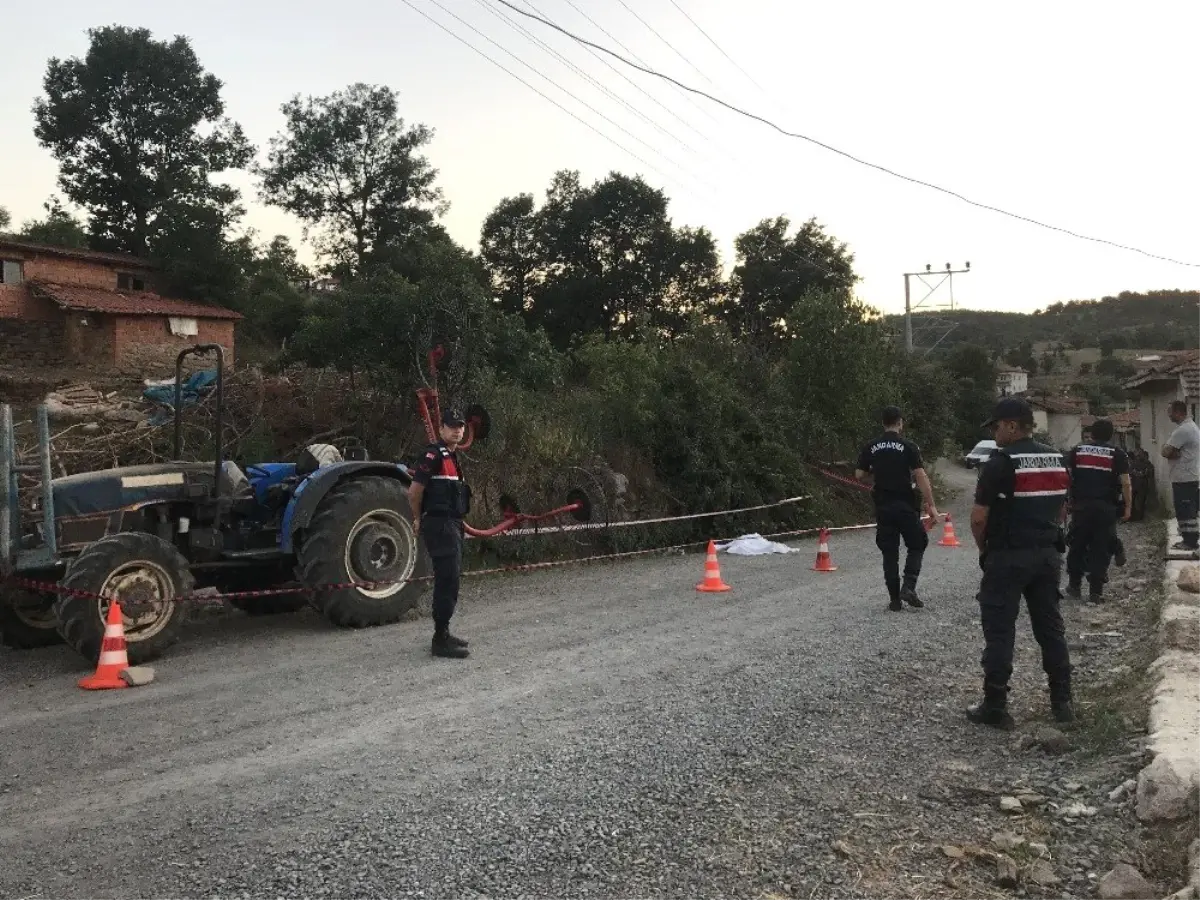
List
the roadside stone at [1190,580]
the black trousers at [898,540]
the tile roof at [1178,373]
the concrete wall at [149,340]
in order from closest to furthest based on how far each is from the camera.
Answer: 1. the black trousers at [898,540]
2. the roadside stone at [1190,580]
3. the tile roof at [1178,373]
4. the concrete wall at [149,340]

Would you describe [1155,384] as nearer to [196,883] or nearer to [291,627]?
[291,627]

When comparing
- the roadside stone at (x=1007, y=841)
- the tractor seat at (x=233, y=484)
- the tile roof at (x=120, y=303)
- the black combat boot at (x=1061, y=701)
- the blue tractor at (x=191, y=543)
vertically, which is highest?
the tile roof at (x=120, y=303)

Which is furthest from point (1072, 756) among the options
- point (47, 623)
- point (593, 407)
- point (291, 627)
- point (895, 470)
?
point (593, 407)

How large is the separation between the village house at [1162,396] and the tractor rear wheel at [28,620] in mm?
19644

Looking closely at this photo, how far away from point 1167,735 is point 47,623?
7585 millimetres

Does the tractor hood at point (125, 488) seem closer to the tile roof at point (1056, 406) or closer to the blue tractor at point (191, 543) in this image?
the blue tractor at point (191, 543)

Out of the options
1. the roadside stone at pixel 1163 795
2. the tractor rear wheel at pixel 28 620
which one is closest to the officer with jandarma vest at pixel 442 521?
the tractor rear wheel at pixel 28 620

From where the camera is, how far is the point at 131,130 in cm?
4031

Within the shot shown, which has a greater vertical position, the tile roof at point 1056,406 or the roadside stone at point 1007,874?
the tile roof at point 1056,406

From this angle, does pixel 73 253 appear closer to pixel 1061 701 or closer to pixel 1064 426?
pixel 1061 701

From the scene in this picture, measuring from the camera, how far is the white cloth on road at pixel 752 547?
14.0 meters

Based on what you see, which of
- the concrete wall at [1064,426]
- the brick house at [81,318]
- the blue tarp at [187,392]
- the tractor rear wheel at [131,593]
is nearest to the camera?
the tractor rear wheel at [131,593]

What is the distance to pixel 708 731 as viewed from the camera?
5121mm

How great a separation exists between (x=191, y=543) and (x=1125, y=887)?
6511 millimetres
